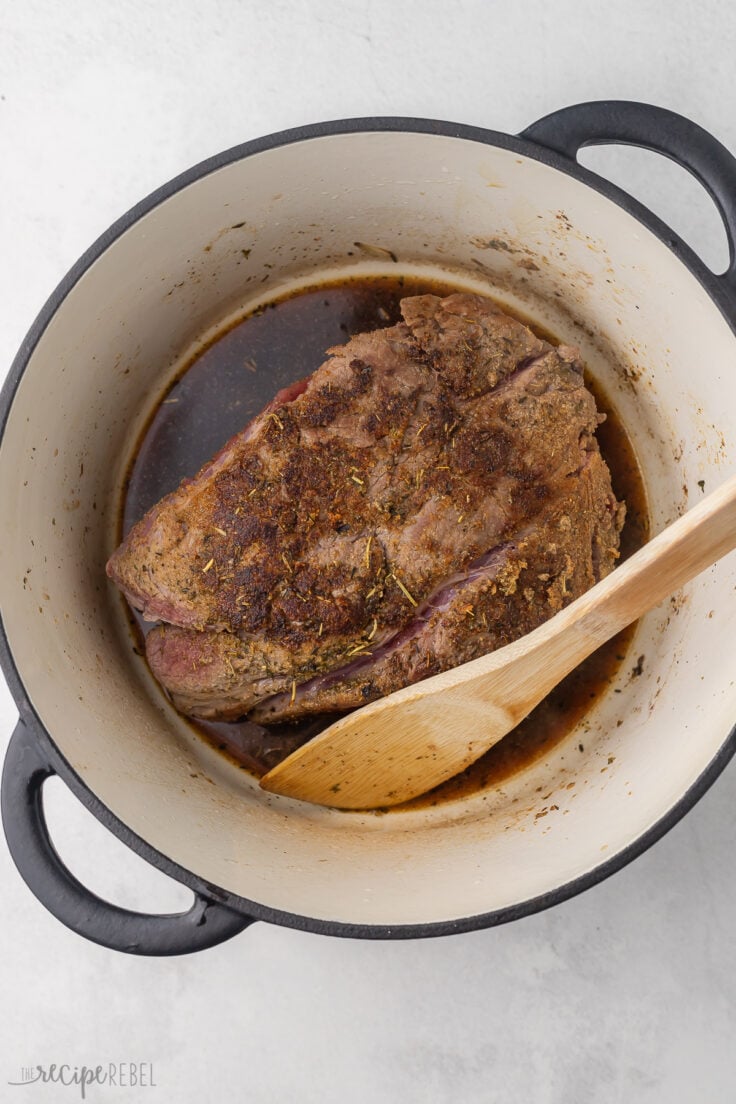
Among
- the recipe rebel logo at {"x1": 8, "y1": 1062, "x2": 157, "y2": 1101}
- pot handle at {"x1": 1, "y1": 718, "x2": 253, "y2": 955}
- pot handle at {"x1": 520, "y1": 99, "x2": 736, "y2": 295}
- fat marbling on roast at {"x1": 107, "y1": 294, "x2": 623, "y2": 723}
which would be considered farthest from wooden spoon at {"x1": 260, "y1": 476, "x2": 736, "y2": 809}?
the recipe rebel logo at {"x1": 8, "y1": 1062, "x2": 157, "y2": 1101}

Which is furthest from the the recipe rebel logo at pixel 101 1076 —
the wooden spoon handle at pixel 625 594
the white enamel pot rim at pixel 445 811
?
the wooden spoon handle at pixel 625 594

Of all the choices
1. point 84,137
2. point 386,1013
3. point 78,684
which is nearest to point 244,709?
point 78,684

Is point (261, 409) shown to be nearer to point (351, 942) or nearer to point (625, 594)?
point (625, 594)

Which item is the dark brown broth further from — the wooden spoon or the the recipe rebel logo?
the the recipe rebel logo

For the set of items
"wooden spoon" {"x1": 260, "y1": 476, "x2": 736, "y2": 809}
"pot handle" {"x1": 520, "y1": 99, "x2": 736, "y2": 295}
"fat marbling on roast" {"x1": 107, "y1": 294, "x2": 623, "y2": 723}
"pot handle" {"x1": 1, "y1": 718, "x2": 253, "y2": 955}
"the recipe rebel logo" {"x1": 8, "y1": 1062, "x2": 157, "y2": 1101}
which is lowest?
"the recipe rebel logo" {"x1": 8, "y1": 1062, "x2": 157, "y2": 1101}

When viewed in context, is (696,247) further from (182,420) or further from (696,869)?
(696,869)

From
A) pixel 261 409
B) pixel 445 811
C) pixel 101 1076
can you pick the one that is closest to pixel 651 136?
pixel 261 409
